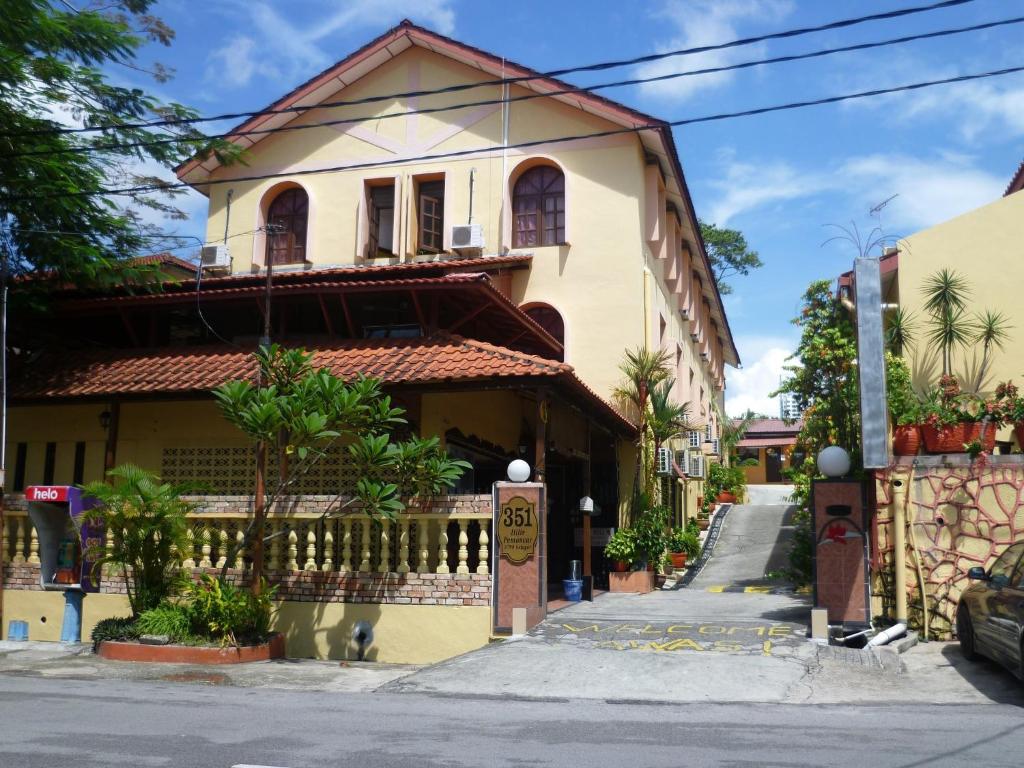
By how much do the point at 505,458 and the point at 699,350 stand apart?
45.7 ft

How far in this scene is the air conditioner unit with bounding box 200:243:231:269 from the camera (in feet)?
66.0

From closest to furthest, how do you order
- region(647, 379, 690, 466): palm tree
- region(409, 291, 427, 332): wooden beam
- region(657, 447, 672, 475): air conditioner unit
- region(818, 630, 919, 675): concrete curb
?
region(818, 630, 919, 675): concrete curb
region(409, 291, 427, 332): wooden beam
region(647, 379, 690, 466): palm tree
region(657, 447, 672, 475): air conditioner unit

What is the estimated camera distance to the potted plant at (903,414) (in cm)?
1124

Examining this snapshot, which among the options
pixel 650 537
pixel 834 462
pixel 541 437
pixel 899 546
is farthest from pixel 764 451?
pixel 541 437

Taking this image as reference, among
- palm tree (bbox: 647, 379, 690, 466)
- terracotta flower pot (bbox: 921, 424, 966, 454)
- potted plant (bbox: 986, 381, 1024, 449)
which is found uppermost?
palm tree (bbox: 647, 379, 690, 466)

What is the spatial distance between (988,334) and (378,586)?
34.0 feet

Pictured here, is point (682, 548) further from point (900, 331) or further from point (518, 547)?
point (518, 547)

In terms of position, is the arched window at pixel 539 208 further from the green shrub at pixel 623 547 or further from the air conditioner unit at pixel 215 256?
the air conditioner unit at pixel 215 256

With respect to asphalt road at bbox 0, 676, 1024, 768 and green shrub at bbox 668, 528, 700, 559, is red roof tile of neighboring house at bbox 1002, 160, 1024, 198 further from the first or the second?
asphalt road at bbox 0, 676, 1024, 768

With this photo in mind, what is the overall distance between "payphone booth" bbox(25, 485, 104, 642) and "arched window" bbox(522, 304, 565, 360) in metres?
9.15

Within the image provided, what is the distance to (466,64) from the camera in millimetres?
19672

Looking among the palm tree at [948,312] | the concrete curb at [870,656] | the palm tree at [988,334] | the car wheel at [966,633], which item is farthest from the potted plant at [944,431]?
the palm tree at [988,334]

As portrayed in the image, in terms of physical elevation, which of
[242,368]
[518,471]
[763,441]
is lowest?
[518,471]

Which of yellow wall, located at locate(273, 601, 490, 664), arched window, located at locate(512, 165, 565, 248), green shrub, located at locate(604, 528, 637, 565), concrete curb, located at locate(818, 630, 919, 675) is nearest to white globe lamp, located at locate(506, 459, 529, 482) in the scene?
yellow wall, located at locate(273, 601, 490, 664)
